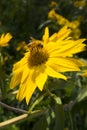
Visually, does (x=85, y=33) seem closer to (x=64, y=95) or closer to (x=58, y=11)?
(x=58, y=11)

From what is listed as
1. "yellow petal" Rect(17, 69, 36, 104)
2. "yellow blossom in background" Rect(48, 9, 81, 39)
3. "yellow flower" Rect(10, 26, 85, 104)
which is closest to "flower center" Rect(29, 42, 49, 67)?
"yellow flower" Rect(10, 26, 85, 104)

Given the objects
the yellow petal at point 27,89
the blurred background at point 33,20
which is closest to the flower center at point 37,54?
the yellow petal at point 27,89

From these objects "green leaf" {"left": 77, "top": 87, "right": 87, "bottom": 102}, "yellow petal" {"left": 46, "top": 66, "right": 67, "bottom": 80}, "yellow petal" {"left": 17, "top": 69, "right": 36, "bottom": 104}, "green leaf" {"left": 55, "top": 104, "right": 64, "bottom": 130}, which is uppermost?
"yellow petal" {"left": 46, "top": 66, "right": 67, "bottom": 80}

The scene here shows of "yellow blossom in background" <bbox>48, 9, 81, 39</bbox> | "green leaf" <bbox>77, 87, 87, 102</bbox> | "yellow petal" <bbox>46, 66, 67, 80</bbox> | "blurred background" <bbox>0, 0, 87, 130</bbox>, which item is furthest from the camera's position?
"blurred background" <bbox>0, 0, 87, 130</bbox>

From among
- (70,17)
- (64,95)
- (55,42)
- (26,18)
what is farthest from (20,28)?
(55,42)

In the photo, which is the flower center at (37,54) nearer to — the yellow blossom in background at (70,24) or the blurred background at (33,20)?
the blurred background at (33,20)

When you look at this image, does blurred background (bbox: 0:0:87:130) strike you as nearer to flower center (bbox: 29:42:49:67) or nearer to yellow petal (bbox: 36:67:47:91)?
flower center (bbox: 29:42:49:67)

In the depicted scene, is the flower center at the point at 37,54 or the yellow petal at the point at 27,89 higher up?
the flower center at the point at 37,54

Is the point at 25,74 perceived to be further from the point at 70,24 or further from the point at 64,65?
the point at 70,24
